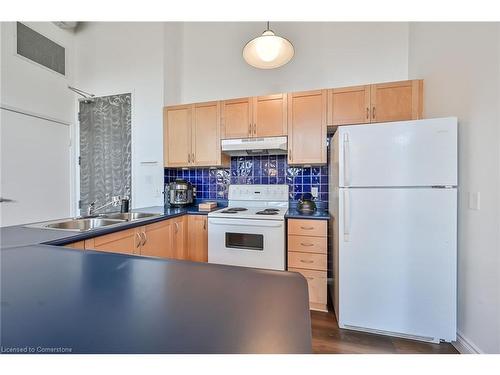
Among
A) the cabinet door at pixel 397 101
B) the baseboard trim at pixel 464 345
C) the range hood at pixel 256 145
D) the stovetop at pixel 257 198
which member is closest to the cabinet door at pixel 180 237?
the stovetop at pixel 257 198

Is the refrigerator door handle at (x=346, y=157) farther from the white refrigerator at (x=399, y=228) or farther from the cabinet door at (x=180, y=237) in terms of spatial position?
the cabinet door at (x=180, y=237)

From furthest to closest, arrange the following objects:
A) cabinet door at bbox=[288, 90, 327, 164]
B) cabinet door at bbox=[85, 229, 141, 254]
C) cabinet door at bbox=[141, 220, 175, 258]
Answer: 1. cabinet door at bbox=[288, 90, 327, 164]
2. cabinet door at bbox=[141, 220, 175, 258]
3. cabinet door at bbox=[85, 229, 141, 254]

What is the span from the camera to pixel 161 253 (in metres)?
2.10

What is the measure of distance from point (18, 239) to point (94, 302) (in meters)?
0.98

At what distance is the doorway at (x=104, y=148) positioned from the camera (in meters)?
2.94

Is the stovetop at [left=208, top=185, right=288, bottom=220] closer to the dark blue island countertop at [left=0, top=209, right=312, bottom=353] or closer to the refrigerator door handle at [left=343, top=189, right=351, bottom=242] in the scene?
the refrigerator door handle at [left=343, top=189, right=351, bottom=242]

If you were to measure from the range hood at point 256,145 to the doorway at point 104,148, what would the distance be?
137cm

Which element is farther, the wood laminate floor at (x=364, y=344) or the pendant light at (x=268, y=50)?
the pendant light at (x=268, y=50)

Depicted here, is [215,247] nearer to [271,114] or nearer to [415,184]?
[271,114]

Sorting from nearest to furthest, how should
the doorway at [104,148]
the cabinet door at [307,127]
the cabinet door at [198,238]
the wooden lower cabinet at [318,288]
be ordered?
the wooden lower cabinet at [318,288], the cabinet door at [307,127], the cabinet door at [198,238], the doorway at [104,148]

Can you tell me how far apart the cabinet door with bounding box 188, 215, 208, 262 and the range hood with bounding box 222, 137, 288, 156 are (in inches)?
33.2

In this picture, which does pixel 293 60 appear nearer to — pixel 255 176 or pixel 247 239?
pixel 255 176

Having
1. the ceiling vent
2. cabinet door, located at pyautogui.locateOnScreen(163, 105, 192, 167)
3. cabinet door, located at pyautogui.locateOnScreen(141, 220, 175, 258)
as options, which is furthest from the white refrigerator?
the ceiling vent

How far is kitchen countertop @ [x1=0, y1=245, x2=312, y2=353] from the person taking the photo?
42 centimetres
